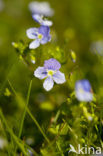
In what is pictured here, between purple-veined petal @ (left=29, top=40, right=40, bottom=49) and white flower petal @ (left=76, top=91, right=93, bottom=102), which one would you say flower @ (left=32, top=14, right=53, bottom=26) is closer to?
purple-veined petal @ (left=29, top=40, right=40, bottom=49)

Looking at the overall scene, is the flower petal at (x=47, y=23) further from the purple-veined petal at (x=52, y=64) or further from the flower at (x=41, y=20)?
the purple-veined petal at (x=52, y=64)

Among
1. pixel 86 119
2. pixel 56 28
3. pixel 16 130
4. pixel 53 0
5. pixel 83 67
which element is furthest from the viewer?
pixel 53 0

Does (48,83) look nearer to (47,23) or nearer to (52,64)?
(52,64)

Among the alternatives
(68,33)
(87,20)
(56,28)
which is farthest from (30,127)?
(87,20)

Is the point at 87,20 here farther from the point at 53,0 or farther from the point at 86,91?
the point at 86,91

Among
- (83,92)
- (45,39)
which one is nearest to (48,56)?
(45,39)

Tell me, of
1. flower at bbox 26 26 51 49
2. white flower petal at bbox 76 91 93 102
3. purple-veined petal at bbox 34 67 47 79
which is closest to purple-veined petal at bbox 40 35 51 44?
flower at bbox 26 26 51 49
